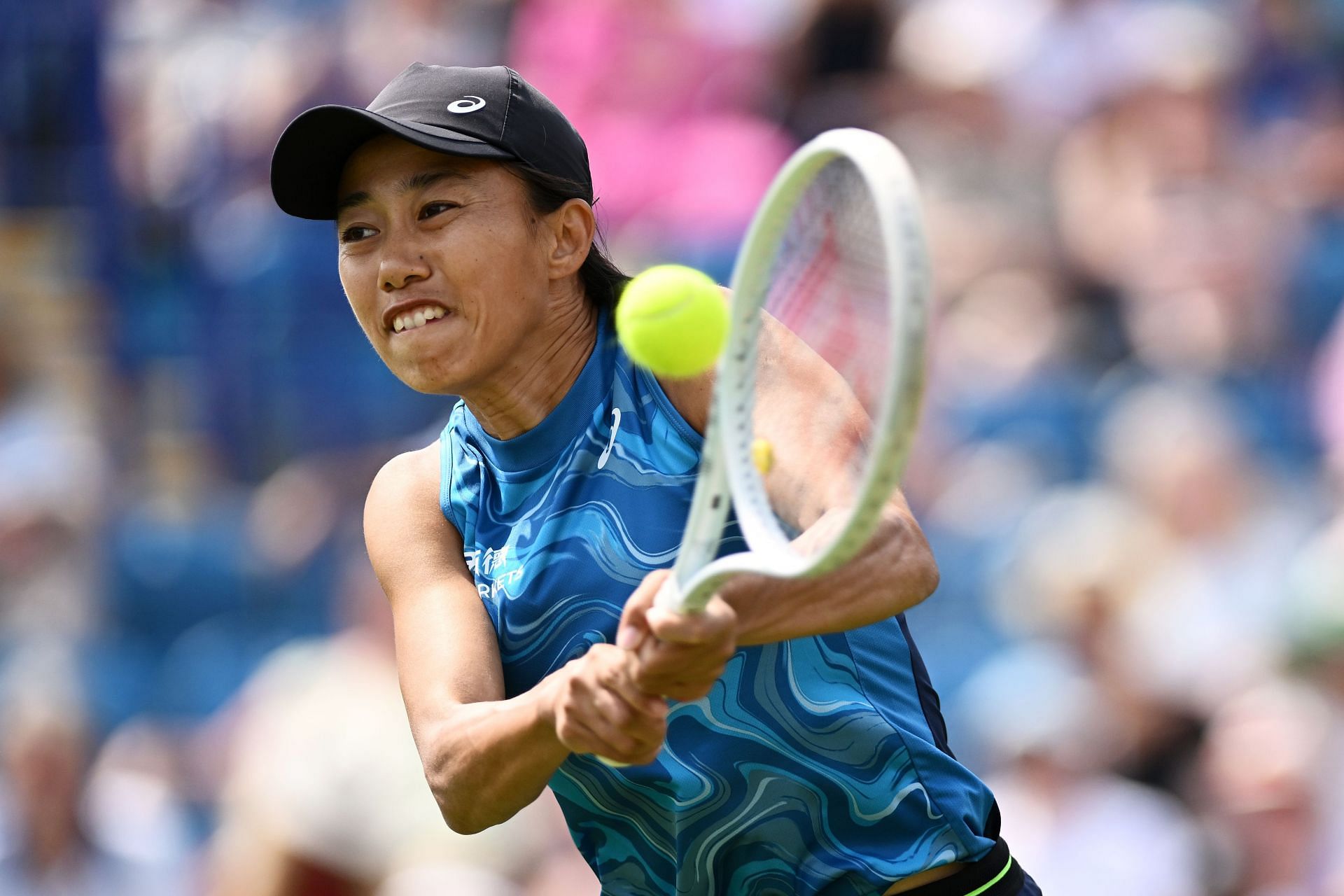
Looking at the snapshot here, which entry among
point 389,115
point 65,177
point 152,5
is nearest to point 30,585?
point 65,177

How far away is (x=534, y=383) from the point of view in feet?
9.72

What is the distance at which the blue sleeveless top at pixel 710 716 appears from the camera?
2801mm

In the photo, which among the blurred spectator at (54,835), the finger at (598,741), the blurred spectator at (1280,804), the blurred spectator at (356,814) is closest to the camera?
the finger at (598,741)

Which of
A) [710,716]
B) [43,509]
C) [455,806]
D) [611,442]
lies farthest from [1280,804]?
[43,509]

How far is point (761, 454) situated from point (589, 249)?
2.60 ft

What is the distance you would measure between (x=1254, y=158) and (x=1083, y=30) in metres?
0.89

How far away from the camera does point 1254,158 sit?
6.93 m

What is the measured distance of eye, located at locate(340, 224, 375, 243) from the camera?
9.74 ft

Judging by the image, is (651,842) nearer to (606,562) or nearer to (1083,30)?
(606,562)

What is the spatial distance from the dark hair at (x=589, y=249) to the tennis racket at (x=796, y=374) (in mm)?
546

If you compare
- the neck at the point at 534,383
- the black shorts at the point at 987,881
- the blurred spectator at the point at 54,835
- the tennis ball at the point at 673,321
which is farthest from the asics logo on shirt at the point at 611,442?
the blurred spectator at the point at 54,835

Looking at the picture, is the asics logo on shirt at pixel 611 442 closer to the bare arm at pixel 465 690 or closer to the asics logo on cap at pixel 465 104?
the bare arm at pixel 465 690

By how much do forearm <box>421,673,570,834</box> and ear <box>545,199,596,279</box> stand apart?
74 cm

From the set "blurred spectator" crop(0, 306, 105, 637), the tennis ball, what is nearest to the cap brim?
the tennis ball
